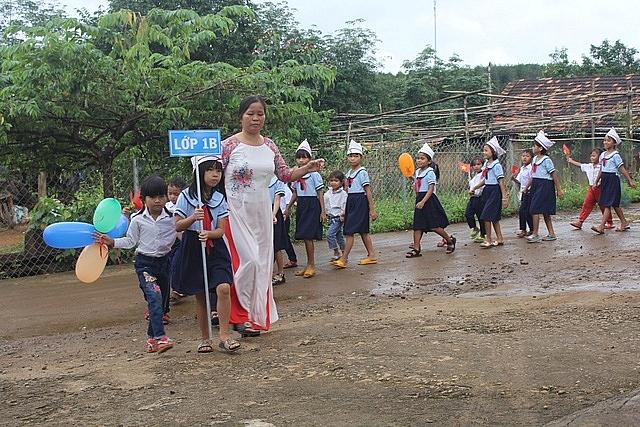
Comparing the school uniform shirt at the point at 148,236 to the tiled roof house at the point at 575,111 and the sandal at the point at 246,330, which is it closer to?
the sandal at the point at 246,330

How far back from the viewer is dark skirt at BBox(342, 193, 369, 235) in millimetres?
10023

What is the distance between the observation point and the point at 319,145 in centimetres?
1455

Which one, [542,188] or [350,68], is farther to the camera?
[350,68]

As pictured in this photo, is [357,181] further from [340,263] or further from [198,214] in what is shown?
[198,214]

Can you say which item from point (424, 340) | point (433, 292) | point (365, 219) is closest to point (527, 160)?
point (365, 219)

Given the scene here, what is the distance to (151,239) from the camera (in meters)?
6.16

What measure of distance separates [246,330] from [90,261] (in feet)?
4.67

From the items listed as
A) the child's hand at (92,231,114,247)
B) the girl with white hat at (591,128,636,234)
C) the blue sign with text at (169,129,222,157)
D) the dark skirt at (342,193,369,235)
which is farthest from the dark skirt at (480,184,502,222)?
the child's hand at (92,231,114,247)

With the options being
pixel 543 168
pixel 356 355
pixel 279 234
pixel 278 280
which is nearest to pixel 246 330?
pixel 356 355

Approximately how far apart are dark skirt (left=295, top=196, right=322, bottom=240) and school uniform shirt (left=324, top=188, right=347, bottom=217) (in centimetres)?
56

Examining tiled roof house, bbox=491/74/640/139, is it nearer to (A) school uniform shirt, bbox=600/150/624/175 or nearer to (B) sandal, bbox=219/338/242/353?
(A) school uniform shirt, bbox=600/150/624/175

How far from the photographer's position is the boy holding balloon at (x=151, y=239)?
611 cm

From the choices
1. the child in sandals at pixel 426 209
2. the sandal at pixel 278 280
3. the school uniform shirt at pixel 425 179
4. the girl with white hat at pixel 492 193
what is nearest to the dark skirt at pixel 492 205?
the girl with white hat at pixel 492 193

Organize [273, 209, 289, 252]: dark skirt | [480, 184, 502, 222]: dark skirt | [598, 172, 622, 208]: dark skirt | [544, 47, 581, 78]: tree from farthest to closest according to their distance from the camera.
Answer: [544, 47, 581, 78]: tree
[598, 172, 622, 208]: dark skirt
[480, 184, 502, 222]: dark skirt
[273, 209, 289, 252]: dark skirt
